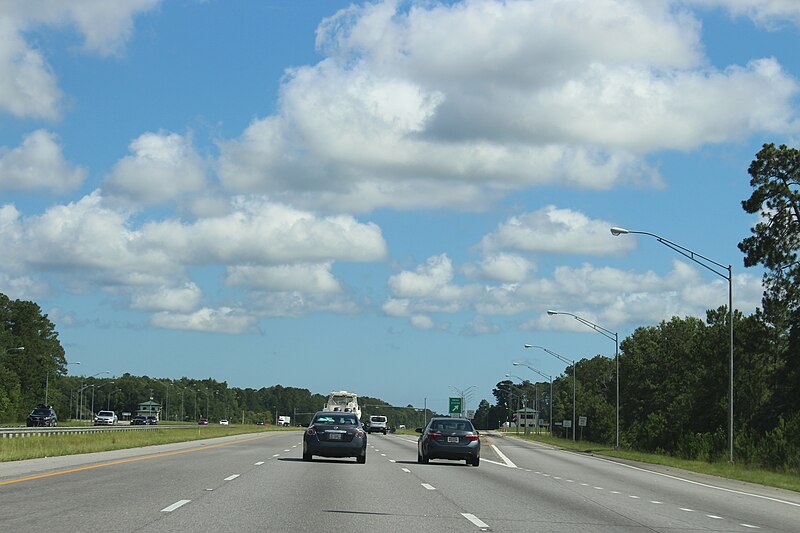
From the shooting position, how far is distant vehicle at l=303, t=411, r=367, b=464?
33938 mm

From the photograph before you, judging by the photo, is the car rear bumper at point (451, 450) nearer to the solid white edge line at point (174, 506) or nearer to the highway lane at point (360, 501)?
the highway lane at point (360, 501)

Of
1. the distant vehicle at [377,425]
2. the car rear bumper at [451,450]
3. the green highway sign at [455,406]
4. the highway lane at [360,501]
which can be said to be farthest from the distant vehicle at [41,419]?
the green highway sign at [455,406]

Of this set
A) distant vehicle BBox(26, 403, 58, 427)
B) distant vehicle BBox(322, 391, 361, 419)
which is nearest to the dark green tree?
distant vehicle BBox(322, 391, 361, 419)

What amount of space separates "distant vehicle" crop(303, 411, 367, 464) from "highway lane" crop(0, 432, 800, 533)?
1849mm

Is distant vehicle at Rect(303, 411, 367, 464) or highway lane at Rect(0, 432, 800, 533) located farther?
distant vehicle at Rect(303, 411, 367, 464)

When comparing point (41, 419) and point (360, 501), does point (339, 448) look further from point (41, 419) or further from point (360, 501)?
point (41, 419)

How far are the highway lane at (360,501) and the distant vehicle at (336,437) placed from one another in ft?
6.07

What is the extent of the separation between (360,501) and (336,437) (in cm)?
1471

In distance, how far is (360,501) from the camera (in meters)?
19.4

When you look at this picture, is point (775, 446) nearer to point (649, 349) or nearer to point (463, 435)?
point (463, 435)

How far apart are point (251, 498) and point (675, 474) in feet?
70.7

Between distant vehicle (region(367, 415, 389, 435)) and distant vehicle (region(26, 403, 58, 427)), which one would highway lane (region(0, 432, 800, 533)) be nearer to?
distant vehicle (region(26, 403, 58, 427))

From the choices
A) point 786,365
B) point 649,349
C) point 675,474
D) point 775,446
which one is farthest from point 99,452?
Result: point 649,349

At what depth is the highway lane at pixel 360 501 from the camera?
15.4 meters
